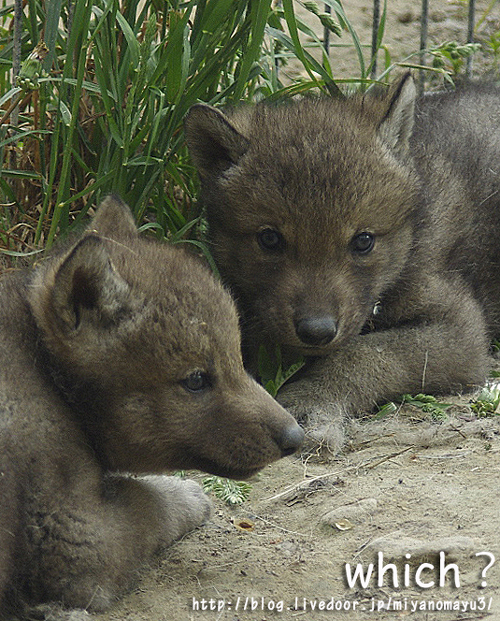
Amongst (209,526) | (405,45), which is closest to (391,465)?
(209,526)

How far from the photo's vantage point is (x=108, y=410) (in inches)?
142

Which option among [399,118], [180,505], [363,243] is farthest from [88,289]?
[399,118]

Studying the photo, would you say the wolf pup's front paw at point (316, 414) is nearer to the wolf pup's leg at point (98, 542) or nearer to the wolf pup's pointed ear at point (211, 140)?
the wolf pup's leg at point (98, 542)

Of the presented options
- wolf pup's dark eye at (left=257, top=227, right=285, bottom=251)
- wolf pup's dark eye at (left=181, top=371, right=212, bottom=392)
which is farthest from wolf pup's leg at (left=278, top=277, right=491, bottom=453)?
wolf pup's dark eye at (left=181, top=371, right=212, bottom=392)

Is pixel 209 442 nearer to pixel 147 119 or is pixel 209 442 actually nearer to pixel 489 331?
pixel 147 119

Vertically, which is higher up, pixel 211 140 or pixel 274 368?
pixel 211 140

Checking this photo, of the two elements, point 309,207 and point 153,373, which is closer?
point 153,373

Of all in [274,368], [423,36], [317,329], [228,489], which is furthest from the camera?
[423,36]

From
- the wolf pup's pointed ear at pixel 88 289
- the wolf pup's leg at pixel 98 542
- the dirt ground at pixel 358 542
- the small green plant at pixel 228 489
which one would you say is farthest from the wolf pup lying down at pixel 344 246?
the wolf pup's pointed ear at pixel 88 289

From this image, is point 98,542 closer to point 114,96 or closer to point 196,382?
point 196,382

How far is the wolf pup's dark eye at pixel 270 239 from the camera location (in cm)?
497

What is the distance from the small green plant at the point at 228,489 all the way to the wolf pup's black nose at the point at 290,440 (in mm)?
675

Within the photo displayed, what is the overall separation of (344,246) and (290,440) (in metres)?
1.55

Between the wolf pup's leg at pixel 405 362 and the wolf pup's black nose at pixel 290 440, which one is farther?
the wolf pup's leg at pixel 405 362
